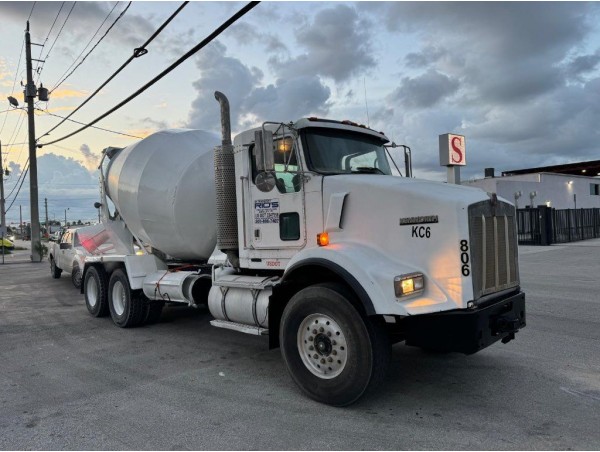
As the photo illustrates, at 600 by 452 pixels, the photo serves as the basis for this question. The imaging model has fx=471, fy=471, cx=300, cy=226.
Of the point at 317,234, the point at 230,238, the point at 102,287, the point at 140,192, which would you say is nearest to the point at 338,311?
the point at 317,234

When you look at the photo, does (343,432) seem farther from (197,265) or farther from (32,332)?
(32,332)

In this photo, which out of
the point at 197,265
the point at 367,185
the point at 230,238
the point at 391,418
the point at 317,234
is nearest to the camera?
the point at 391,418

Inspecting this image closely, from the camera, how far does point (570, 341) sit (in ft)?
21.5

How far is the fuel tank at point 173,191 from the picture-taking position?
7.40 meters

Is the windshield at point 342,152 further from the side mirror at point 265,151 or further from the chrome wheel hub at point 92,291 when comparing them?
the chrome wheel hub at point 92,291

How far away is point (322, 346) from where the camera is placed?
4.58 m

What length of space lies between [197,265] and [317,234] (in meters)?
3.34

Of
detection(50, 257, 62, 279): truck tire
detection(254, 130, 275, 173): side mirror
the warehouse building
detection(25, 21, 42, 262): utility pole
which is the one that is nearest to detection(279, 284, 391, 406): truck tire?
detection(254, 130, 275, 173): side mirror

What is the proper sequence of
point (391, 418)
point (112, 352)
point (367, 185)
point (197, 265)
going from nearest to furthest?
point (391, 418), point (367, 185), point (112, 352), point (197, 265)

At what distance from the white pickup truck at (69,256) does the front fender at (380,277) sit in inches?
340

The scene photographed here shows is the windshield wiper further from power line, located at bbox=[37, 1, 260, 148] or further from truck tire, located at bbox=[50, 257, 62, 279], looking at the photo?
truck tire, located at bbox=[50, 257, 62, 279]

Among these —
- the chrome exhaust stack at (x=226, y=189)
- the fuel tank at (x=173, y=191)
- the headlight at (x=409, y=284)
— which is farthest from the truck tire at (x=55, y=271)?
the headlight at (x=409, y=284)

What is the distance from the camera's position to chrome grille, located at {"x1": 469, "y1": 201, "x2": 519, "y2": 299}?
14.1 feet

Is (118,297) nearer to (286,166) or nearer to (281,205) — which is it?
(281,205)
